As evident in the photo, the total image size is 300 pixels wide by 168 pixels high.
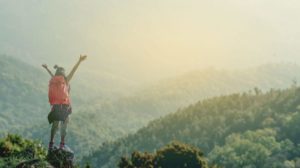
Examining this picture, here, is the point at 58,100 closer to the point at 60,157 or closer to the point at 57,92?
the point at 57,92

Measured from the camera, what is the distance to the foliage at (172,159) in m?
51.4

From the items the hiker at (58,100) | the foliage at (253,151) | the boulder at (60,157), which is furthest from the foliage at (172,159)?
the foliage at (253,151)

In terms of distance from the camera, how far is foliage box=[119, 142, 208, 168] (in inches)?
2024

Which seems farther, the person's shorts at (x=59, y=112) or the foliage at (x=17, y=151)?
the person's shorts at (x=59, y=112)

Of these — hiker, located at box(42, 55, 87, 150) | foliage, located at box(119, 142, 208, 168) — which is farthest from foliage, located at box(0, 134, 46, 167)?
foliage, located at box(119, 142, 208, 168)

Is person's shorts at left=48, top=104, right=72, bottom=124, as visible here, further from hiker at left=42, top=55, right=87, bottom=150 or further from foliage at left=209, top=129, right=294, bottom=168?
foliage at left=209, top=129, right=294, bottom=168

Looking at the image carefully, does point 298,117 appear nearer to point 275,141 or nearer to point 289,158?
point 275,141

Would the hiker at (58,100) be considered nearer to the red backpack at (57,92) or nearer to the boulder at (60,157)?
the red backpack at (57,92)

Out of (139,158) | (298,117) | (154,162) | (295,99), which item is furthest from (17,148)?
(295,99)

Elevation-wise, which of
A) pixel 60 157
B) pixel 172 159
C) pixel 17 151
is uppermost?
pixel 172 159

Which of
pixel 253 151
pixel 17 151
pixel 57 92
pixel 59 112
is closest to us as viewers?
pixel 57 92

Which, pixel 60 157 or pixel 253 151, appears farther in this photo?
pixel 253 151

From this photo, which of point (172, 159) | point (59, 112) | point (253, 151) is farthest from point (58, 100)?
point (253, 151)

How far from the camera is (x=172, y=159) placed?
5206cm
